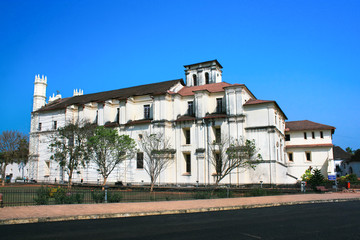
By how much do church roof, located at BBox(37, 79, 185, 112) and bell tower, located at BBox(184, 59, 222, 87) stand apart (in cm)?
330

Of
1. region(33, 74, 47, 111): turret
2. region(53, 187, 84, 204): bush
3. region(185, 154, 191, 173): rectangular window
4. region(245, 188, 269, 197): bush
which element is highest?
region(33, 74, 47, 111): turret

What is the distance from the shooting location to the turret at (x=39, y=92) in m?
56.9

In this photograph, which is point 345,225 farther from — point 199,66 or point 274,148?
point 199,66

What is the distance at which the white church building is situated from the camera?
37938 millimetres

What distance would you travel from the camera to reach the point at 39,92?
57.5 metres

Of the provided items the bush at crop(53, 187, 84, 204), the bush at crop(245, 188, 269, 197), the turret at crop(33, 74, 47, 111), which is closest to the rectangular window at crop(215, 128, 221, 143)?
the bush at crop(245, 188, 269, 197)

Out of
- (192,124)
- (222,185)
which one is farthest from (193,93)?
(222,185)

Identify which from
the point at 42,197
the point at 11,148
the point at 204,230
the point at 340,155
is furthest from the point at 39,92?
the point at 340,155

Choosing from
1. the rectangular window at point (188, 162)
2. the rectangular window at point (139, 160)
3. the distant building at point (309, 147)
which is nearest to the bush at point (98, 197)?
the rectangular window at point (188, 162)

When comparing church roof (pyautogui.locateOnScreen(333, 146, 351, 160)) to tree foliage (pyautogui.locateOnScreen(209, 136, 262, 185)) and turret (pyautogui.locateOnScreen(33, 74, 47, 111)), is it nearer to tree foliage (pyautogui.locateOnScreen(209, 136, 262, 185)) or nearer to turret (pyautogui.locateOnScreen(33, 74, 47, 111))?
tree foliage (pyautogui.locateOnScreen(209, 136, 262, 185))

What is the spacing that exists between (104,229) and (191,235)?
3.06m

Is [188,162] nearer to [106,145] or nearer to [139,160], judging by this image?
[139,160]

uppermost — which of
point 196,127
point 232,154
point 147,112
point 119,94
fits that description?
point 119,94

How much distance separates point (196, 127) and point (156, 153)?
21.1 ft
